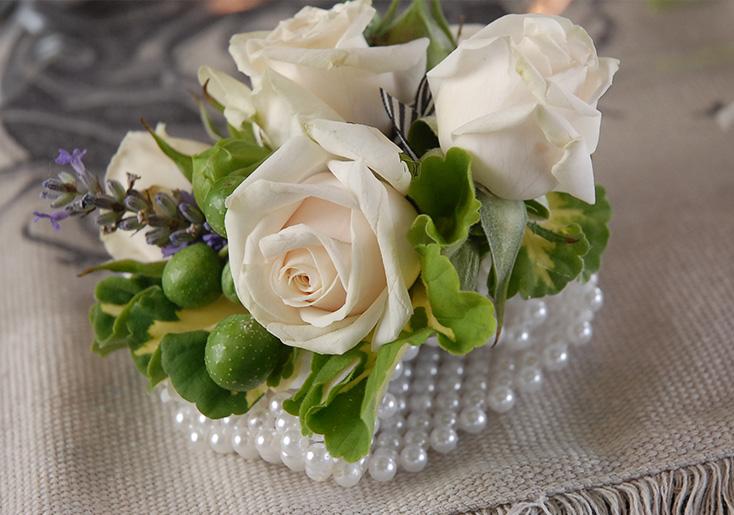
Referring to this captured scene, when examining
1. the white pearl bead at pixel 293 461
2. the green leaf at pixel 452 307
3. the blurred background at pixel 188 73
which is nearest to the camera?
the green leaf at pixel 452 307

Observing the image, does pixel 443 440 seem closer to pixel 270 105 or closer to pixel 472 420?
pixel 472 420

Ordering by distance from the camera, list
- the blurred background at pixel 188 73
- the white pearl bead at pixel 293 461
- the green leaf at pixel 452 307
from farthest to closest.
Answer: the blurred background at pixel 188 73
the white pearl bead at pixel 293 461
the green leaf at pixel 452 307

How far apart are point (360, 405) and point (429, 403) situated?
10 centimetres

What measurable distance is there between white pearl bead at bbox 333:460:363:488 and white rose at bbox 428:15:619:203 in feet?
0.54

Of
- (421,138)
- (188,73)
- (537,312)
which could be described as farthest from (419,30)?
(188,73)

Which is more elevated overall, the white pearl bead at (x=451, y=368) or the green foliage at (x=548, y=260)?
the green foliage at (x=548, y=260)

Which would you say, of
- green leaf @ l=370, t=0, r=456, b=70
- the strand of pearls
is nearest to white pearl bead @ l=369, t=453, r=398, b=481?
the strand of pearls

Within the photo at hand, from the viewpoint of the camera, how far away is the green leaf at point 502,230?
366mm

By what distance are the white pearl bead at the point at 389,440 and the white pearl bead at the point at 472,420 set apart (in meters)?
0.04

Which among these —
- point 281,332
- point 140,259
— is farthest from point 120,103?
point 281,332

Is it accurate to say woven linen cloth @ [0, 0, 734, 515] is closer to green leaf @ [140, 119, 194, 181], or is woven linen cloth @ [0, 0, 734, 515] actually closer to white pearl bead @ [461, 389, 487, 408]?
white pearl bead @ [461, 389, 487, 408]

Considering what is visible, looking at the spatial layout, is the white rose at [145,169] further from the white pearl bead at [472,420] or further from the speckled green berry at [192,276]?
A: the white pearl bead at [472,420]

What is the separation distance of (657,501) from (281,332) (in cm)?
21

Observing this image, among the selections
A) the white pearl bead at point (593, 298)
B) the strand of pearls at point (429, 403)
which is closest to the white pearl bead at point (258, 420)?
the strand of pearls at point (429, 403)
